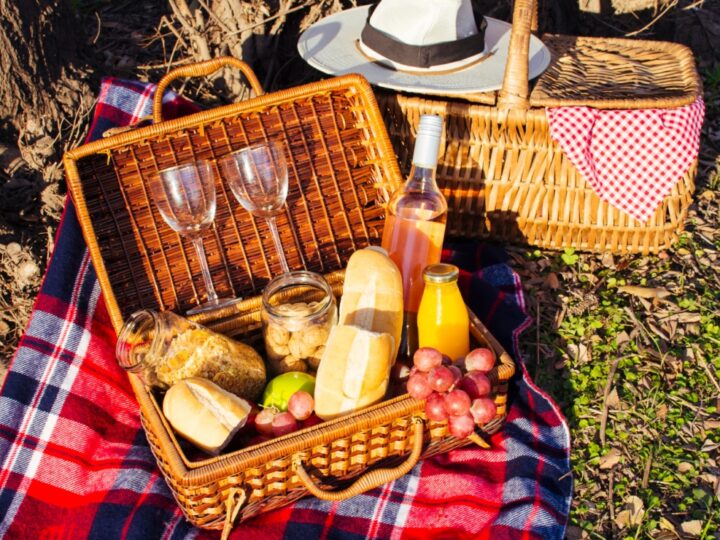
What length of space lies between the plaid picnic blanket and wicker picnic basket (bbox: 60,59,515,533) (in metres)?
0.08

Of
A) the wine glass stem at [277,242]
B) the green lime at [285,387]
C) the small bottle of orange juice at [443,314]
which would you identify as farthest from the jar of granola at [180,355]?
the small bottle of orange juice at [443,314]

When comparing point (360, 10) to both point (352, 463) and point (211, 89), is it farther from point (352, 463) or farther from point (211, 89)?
point (352, 463)

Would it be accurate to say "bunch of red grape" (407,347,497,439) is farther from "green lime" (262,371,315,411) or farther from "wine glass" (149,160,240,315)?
"wine glass" (149,160,240,315)

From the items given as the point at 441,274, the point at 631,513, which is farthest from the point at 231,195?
the point at 631,513

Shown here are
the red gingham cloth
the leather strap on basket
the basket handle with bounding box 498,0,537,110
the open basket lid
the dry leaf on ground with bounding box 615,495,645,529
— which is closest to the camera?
the leather strap on basket

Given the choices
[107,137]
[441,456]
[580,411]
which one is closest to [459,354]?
[441,456]

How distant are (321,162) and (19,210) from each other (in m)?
1.06

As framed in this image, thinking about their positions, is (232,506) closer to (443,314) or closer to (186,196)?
(443,314)

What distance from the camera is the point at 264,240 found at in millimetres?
1849

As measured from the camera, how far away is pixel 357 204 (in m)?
1.90

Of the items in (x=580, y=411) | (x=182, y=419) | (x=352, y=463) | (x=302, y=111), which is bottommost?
(x=580, y=411)

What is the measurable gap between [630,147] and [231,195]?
3.69 ft

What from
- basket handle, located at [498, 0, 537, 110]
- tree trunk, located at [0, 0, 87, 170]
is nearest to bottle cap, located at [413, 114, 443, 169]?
basket handle, located at [498, 0, 537, 110]

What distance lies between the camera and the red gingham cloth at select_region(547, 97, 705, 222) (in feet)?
6.54
